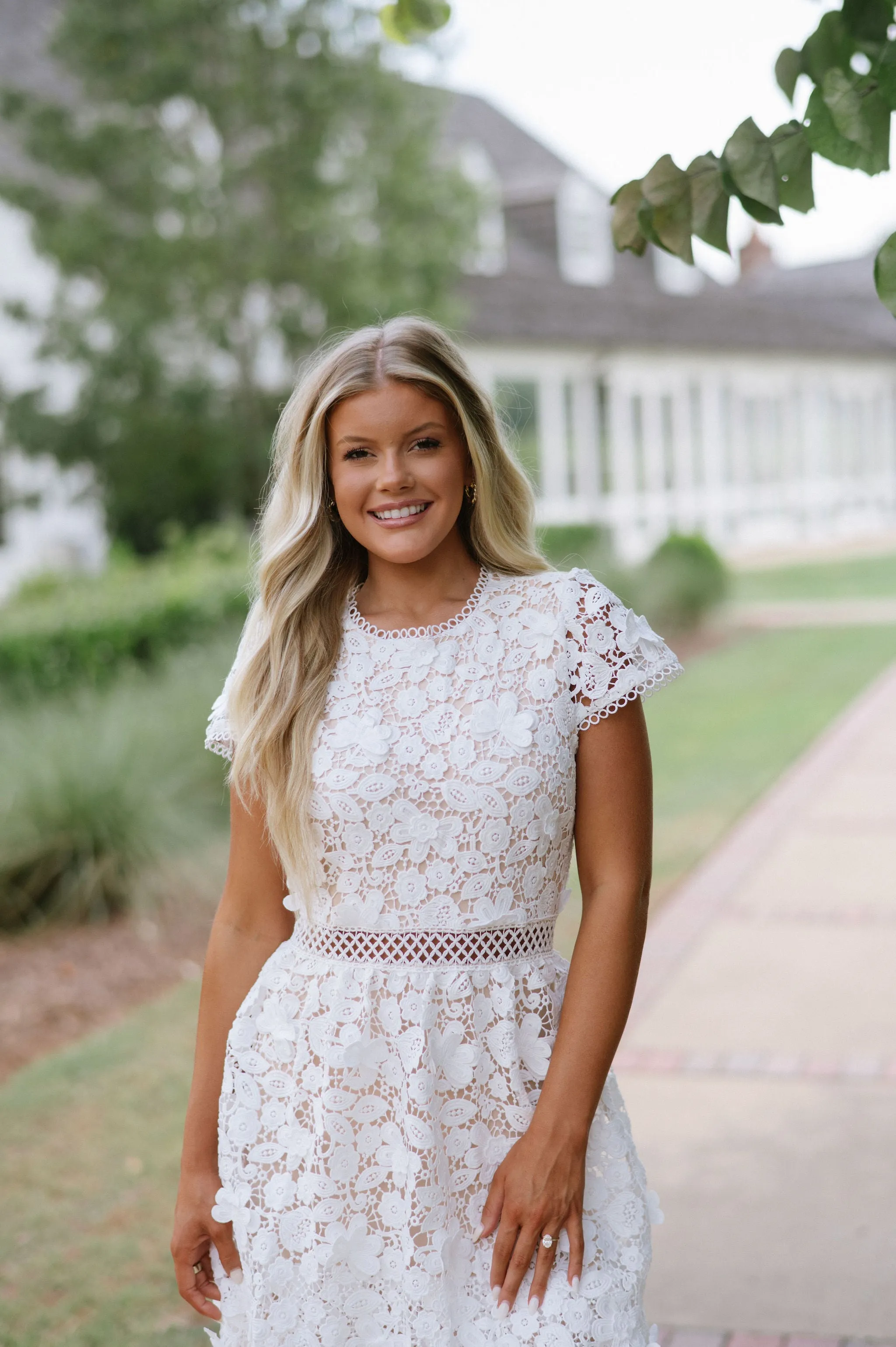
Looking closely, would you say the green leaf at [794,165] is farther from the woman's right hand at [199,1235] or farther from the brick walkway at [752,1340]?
the brick walkway at [752,1340]

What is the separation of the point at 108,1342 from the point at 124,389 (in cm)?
1119

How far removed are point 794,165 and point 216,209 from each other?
37.1 feet

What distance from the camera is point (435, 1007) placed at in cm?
206

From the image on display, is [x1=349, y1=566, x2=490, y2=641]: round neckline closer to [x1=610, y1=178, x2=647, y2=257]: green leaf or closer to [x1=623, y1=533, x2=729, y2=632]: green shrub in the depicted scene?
[x1=610, y1=178, x2=647, y2=257]: green leaf

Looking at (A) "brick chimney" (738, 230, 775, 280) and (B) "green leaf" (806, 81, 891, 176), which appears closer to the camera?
(B) "green leaf" (806, 81, 891, 176)

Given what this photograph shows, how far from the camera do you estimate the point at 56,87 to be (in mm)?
18531

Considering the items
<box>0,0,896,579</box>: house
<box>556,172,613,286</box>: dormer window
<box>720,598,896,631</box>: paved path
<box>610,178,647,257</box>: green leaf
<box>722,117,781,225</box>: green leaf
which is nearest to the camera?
<box>722,117,781,225</box>: green leaf

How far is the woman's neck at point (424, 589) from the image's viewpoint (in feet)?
7.30

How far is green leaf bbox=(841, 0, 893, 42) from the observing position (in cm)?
217

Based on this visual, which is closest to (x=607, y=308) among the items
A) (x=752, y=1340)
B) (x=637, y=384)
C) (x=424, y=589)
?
(x=637, y=384)

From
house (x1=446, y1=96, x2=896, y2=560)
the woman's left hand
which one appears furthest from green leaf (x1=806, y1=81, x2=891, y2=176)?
house (x1=446, y1=96, x2=896, y2=560)

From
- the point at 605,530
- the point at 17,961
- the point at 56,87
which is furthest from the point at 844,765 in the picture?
the point at 56,87

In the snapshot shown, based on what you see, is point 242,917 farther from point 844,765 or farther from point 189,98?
point 189,98

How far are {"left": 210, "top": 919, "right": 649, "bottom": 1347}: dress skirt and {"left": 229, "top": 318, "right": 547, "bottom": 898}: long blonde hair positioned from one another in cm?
22
